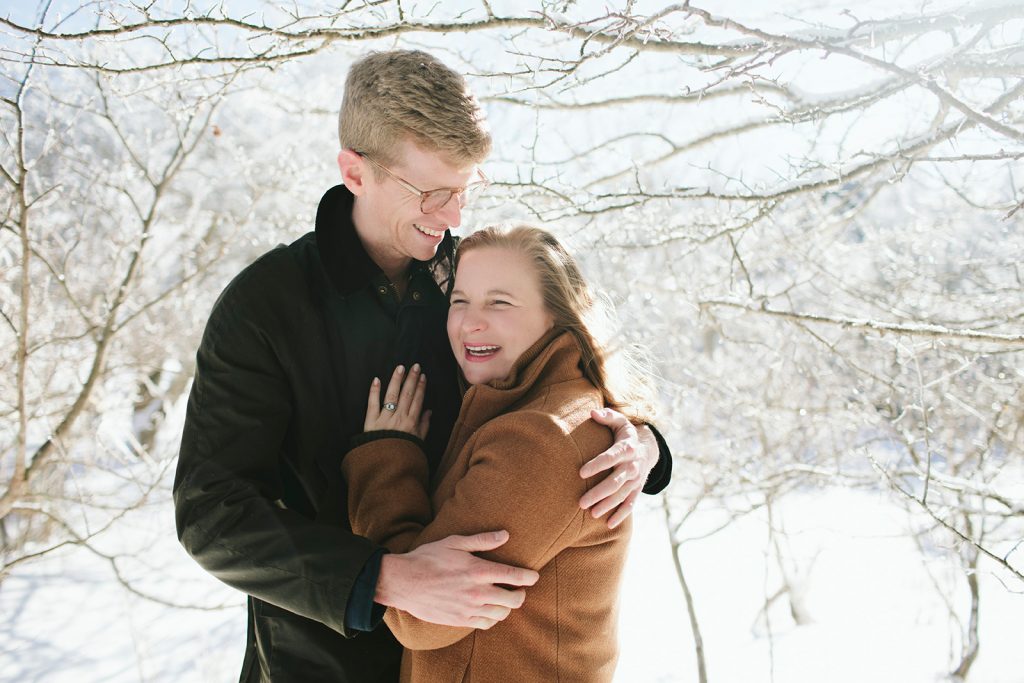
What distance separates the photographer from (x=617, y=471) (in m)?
1.34

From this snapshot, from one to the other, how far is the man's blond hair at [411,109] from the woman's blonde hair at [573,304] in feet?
0.67

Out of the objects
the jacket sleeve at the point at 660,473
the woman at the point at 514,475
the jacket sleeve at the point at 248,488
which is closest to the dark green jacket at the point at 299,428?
the jacket sleeve at the point at 248,488

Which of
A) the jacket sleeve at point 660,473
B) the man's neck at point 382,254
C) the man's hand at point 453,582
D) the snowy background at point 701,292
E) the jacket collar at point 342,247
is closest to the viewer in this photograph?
the man's hand at point 453,582

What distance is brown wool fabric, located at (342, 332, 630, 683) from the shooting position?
125cm

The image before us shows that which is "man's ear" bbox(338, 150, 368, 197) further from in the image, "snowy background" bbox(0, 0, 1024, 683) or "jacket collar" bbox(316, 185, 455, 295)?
"snowy background" bbox(0, 0, 1024, 683)

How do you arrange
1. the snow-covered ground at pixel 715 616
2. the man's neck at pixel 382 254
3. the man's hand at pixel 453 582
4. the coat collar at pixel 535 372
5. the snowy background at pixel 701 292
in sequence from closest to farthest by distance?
the man's hand at pixel 453 582 → the coat collar at pixel 535 372 → the man's neck at pixel 382 254 → the snowy background at pixel 701 292 → the snow-covered ground at pixel 715 616

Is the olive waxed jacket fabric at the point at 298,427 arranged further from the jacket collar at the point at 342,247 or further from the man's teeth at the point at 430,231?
the man's teeth at the point at 430,231

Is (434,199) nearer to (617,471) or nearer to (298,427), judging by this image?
(298,427)

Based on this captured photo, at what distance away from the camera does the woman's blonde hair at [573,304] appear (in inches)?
63.1

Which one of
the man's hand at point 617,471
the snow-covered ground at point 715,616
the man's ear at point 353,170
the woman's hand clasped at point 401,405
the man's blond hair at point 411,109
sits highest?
the man's blond hair at point 411,109

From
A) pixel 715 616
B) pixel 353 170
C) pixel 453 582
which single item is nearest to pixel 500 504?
pixel 453 582

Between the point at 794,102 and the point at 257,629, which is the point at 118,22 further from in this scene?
the point at 794,102

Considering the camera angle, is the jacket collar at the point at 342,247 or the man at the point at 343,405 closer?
the man at the point at 343,405

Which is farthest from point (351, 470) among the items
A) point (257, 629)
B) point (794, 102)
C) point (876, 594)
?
point (876, 594)
